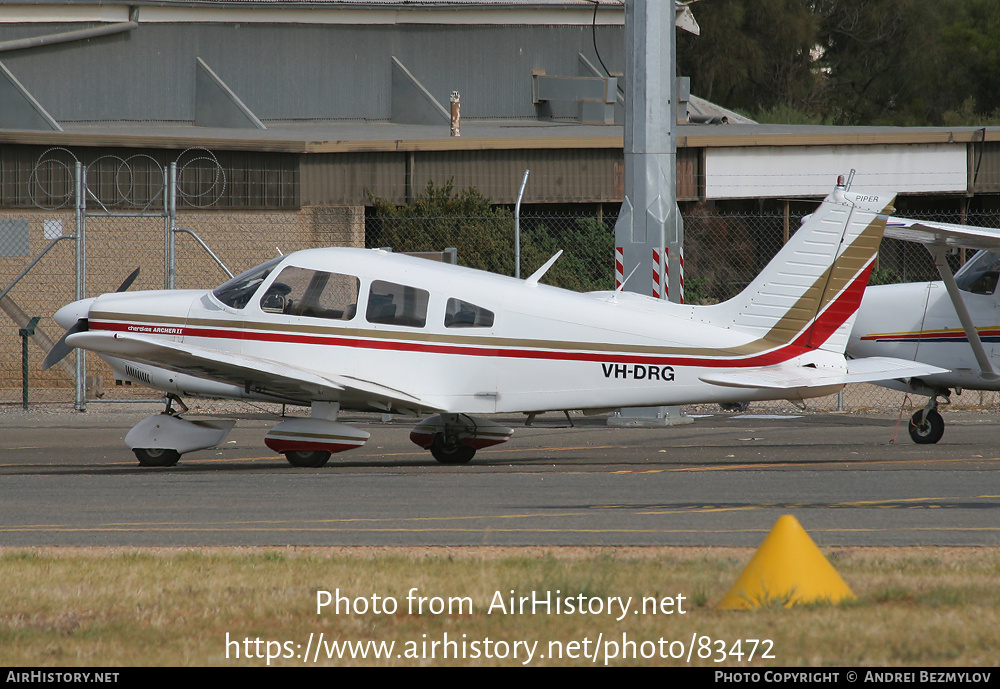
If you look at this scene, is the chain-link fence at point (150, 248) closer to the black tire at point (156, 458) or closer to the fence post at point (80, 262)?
the fence post at point (80, 262)

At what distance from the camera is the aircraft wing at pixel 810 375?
11602mm

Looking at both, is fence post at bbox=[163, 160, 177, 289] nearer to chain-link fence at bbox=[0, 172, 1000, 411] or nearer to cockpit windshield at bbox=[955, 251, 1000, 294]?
chain-link fence at bbox=[0, 172, 1000, 411]

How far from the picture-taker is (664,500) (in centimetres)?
989

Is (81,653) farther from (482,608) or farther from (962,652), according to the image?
(962,652)

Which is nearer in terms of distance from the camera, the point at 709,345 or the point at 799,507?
the point at 799,507

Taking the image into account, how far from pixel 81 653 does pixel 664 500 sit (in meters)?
5.43

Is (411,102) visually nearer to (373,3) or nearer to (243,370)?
(373,3)

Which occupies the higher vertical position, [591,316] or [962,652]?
[591,316]

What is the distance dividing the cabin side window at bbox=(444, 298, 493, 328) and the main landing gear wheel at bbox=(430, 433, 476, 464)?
1.38 metres

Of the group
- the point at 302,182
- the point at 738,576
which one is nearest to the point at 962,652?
the point at 738,576

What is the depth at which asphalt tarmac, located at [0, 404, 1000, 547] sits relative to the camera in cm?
848

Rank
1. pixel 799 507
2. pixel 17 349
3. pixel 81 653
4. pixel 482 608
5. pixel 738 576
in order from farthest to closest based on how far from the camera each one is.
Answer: pixel 17 349 < pixel 799 507 < pixel 738 576 < pixel 482 608 < pixel 81 653

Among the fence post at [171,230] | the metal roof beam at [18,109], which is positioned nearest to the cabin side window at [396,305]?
the fence post at [171,230]

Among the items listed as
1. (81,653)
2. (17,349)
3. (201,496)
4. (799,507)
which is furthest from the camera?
(17,349)
